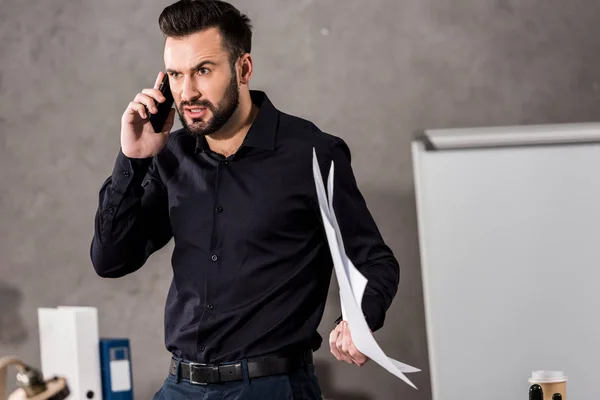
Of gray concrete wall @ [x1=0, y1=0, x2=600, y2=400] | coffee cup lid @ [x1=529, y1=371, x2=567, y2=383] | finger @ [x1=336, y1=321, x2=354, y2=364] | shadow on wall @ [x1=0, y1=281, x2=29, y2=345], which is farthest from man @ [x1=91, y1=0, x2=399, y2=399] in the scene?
shadow on wall @ [x1=0, y1=281, x2=29, y2=345]

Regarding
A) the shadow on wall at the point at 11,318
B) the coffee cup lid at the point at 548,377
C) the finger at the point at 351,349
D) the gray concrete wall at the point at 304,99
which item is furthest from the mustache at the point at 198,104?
the shadow on wall at the point at 11,318

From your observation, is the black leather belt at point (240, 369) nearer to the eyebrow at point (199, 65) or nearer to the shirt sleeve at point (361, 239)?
the shirt sleeve at point (361, 239)

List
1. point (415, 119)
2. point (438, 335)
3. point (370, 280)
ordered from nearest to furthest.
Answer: point (370, 280) < point (438, 335) < point (415, 119)

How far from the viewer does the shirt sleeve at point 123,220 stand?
1915mm

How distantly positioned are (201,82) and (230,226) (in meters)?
0.31

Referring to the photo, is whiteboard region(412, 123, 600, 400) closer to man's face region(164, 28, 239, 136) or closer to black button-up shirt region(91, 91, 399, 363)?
black button-up shirt region(91, 91, 399, 363)

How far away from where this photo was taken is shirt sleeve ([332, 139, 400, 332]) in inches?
73.3

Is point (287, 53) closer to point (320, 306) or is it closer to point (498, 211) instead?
point (498, 211)

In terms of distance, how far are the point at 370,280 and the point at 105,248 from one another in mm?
564

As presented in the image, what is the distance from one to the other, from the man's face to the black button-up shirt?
0.10m

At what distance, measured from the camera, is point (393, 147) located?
3.01 metres

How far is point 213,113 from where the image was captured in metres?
1.94

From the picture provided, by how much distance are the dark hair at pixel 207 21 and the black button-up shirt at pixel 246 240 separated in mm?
168

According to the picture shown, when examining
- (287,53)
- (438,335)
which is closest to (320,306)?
(438,335)
